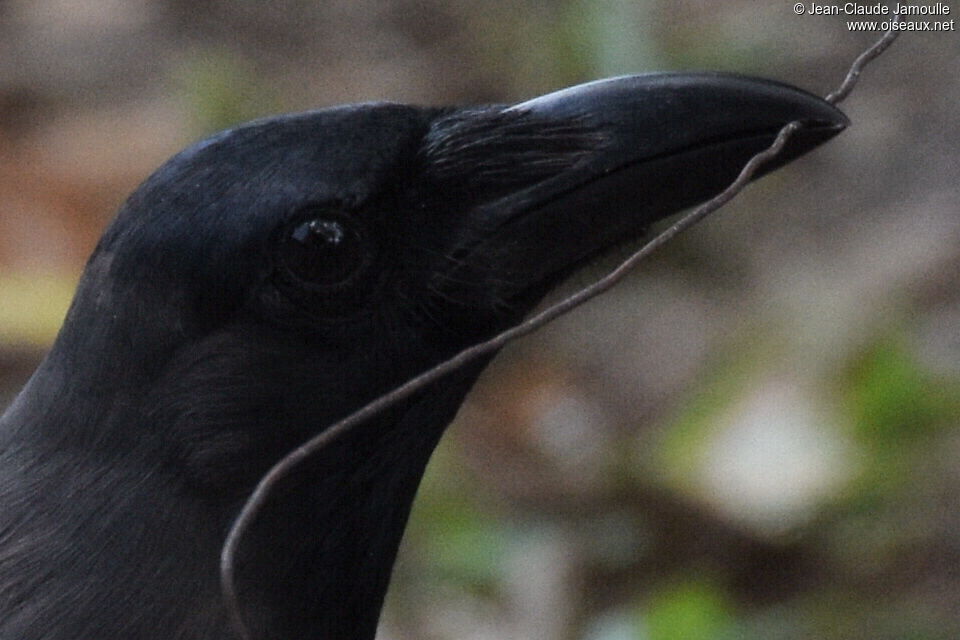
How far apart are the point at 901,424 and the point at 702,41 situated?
2.33 m

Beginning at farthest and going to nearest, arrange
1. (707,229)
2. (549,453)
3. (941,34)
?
(941,34), (707,229), (549,453)

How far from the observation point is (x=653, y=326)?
22.7ft

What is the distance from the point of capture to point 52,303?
250 inches

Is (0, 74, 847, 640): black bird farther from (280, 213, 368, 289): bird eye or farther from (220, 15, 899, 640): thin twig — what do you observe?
(220, 15, 899, 640): thin twig

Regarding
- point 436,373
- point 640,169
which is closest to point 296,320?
point 436,373

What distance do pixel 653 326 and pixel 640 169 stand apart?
360 cm

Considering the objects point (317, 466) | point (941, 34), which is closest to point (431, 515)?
point (317, 466)

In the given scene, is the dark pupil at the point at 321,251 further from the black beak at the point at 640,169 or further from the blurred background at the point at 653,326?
the blurred background at the point at 653,326

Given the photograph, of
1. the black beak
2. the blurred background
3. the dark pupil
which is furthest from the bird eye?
the blurred background

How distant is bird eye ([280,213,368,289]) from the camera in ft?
10.3

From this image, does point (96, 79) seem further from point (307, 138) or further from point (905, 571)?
point (307, 138)

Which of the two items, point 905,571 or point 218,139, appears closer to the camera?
point 218,139

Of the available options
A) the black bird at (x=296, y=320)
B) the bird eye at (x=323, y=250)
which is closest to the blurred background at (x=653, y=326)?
the black bird at (x=296, y=320)

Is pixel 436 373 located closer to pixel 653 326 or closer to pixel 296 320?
pixel 296 320
